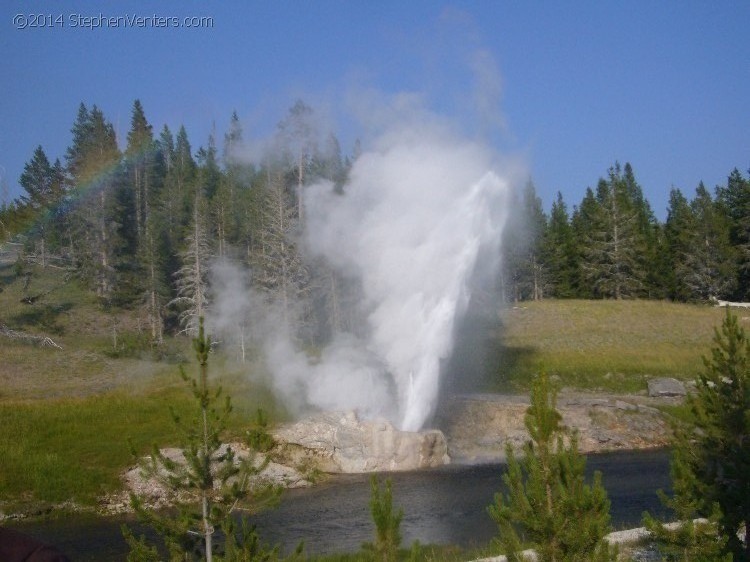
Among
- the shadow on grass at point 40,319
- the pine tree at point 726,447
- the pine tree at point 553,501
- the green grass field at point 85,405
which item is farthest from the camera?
the shadow on grass at point 40,319

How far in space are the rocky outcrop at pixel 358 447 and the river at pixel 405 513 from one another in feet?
3.61

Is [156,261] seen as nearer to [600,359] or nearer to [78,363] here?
[78,363]

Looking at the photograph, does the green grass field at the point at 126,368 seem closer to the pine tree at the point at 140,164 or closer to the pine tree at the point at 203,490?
the pine tree at the point at 203,490

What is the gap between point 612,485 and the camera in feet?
82.1

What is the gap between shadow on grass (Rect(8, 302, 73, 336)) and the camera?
67319mm

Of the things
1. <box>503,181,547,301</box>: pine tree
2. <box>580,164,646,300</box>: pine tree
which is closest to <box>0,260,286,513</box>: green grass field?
<box>503,181,547,301</box>: pine tree

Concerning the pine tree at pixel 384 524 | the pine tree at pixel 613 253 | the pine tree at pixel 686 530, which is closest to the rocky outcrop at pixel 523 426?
the pine tree at pixel 686 530

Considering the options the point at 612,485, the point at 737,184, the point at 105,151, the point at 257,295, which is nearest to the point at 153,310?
the point at 257,295

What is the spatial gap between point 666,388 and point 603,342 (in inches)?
573

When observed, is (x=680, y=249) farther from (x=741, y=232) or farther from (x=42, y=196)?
(x=42, y=196)

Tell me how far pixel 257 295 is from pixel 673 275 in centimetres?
4973

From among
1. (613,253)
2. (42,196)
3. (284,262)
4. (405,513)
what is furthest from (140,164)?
(405,513)

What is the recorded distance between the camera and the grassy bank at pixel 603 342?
4844cm

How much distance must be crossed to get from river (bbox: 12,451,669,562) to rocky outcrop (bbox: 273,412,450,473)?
1100mm
